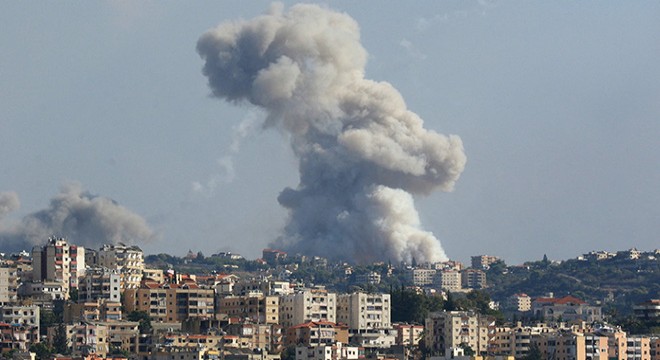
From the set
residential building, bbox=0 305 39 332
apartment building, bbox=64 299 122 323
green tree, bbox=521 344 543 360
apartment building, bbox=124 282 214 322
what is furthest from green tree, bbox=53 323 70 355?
green tree, bbox=521 344 543 360

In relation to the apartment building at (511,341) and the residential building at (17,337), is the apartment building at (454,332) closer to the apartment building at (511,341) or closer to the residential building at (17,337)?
the apartment building at (511,341)

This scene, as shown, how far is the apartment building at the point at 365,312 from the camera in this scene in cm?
8175

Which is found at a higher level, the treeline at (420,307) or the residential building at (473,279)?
the residential building at (473,279)

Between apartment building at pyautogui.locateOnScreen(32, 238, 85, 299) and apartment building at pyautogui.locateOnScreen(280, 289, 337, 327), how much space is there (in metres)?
9.04

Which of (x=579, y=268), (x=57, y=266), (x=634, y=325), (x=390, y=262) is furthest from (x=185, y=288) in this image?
(x=579, y=268)

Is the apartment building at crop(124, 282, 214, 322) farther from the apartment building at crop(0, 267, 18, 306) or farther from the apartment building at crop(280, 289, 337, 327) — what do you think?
the apartment building at crop(0, 267, 18, 306)

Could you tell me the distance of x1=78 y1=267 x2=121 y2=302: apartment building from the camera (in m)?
80.8

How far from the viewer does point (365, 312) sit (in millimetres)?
82188

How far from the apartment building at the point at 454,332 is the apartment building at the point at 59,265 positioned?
1555cm

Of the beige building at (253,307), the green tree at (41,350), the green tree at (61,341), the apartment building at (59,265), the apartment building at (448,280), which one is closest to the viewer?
the green tree at (41,350)

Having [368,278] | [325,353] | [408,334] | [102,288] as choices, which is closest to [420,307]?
[408,334]

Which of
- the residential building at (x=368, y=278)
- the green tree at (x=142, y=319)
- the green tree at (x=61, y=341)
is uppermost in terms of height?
the residential building at (x=368, y=278)

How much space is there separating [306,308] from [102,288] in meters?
7.93

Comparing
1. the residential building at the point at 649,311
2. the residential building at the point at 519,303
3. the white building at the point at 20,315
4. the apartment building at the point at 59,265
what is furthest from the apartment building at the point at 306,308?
the residential building at the point at 519,303
